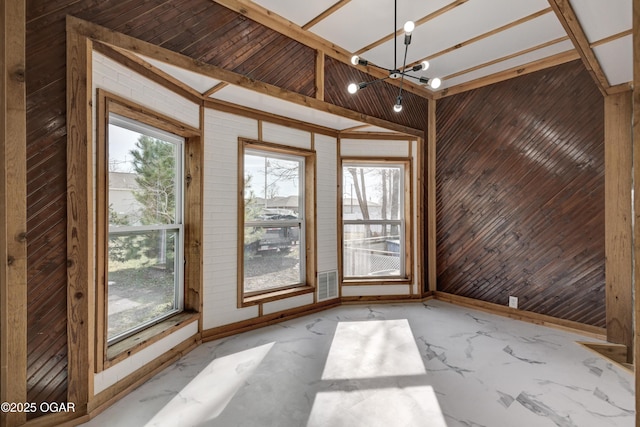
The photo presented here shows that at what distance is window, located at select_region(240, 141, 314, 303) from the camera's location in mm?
3662

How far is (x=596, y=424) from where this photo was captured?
1.92 metres

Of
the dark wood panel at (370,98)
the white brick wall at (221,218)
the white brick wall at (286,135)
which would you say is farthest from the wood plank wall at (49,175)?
the dark wood panel at (370,98)

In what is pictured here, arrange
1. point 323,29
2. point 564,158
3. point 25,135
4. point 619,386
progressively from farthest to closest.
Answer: point 564,158, point 323,29, point 619,386, point 25,135

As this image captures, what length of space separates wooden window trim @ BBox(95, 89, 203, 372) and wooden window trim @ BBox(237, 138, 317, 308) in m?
0.47

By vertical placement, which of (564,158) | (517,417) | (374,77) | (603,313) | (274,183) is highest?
(374,77)

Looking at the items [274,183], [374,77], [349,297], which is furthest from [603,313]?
[274,183]

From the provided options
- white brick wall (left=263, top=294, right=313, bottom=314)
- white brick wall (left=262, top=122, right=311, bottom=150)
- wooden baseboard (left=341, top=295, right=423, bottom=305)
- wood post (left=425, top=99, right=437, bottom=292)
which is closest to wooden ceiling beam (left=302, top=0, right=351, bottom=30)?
white brick wall (left=262, top=122, right=311, bottom=150)

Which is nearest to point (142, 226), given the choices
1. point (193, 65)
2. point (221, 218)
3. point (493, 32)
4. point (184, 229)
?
point (184, 229)

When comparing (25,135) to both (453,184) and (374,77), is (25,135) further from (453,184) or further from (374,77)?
(453,184)

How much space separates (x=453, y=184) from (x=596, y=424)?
3211mm

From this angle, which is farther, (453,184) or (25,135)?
(453,184)

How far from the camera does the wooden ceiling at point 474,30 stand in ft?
7.09

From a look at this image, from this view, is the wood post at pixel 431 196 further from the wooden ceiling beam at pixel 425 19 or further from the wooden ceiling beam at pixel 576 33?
the wooden ceiling beam at pixel 576 33

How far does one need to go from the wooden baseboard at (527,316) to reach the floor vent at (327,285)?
5.46ft
